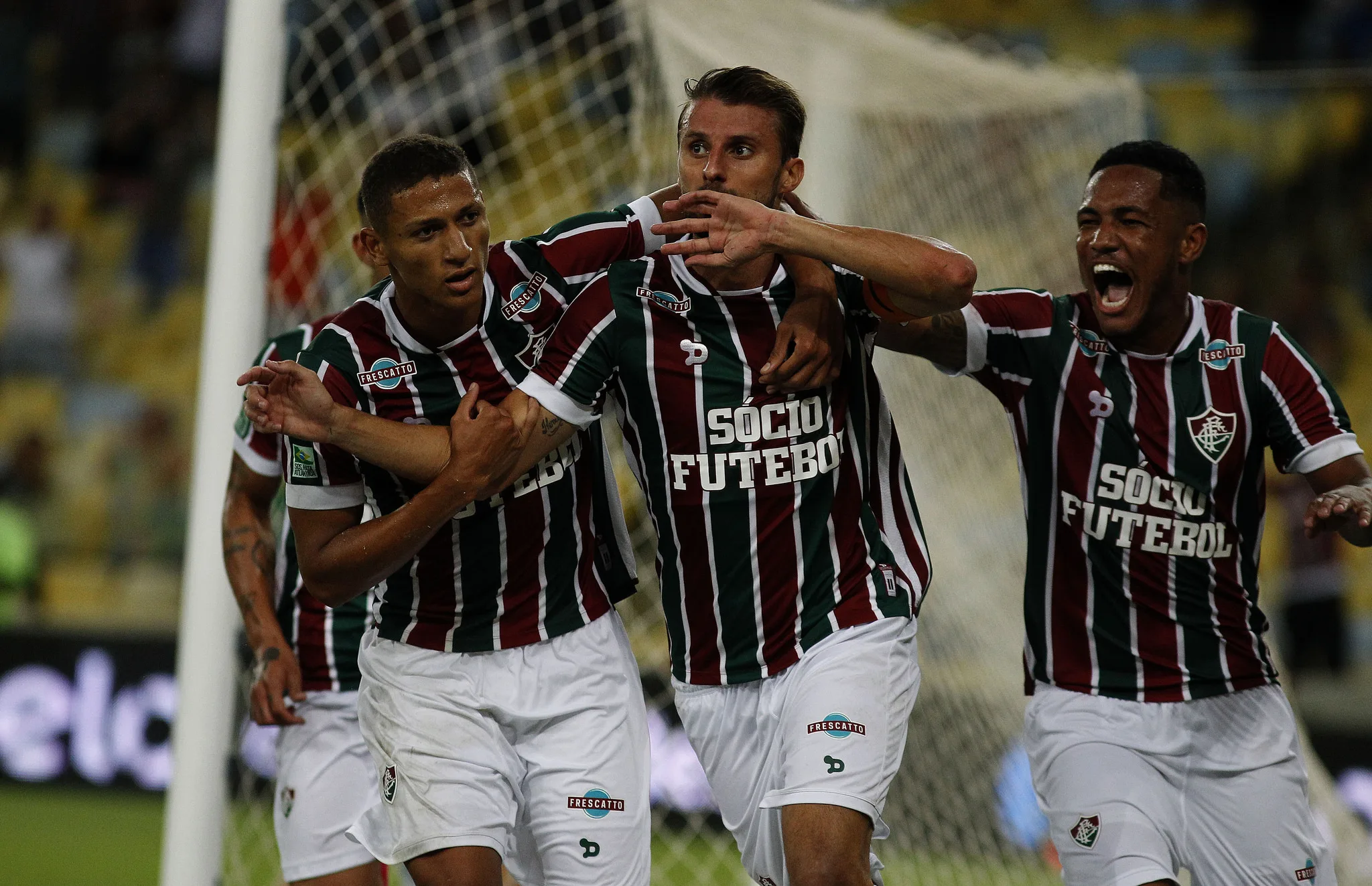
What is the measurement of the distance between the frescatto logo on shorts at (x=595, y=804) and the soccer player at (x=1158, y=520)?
40.0 inches

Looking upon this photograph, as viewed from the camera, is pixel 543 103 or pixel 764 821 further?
pixel 543 103

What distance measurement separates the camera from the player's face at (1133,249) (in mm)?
3477

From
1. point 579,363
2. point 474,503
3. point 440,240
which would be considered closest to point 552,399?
point 579,363

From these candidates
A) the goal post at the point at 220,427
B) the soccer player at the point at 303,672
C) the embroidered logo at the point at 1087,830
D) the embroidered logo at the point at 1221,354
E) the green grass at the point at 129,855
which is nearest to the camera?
the embroidered logo at the point at 1087,830

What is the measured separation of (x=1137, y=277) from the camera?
11.4 feet

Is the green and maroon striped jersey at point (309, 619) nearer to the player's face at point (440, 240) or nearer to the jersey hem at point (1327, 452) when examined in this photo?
the player's face at point (440, 240)

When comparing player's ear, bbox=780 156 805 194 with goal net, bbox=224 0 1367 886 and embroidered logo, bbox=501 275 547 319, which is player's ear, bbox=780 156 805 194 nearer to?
embroidered logo, bbox=501 275 547 319

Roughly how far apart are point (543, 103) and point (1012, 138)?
2.42 m

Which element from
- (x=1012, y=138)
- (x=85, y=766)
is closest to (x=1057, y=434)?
(x=1012, y=138)

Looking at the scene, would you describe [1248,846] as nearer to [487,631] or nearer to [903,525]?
[903,525]

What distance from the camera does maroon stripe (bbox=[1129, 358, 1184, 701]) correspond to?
346 centimetres

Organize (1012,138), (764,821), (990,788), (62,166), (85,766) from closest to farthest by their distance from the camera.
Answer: (764,821) < (990,788) < (1012,138) < (85,766) < (62,166)

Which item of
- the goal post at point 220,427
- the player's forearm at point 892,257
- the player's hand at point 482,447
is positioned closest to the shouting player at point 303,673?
the goal post at point 220,427

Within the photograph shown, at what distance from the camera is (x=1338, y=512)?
3088 mm
